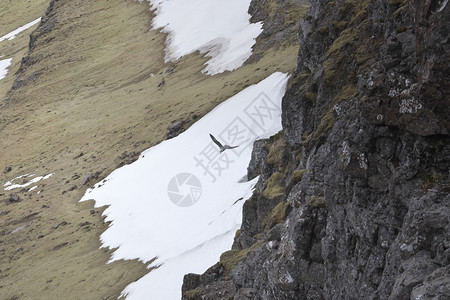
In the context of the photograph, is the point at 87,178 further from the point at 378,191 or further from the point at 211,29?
the point at 378,191

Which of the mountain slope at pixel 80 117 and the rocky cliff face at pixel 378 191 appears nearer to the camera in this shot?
the rocky cliff face at pixel 378 191

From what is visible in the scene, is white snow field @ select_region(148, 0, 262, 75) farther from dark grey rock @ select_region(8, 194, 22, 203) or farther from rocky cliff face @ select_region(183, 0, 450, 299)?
rocky cliff face @ select_region(183, 0, 450, 299)

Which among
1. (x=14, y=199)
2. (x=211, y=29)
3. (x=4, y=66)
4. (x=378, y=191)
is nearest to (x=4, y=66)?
(x=4, y=66)

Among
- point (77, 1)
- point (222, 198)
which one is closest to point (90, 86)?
point (77, 1)

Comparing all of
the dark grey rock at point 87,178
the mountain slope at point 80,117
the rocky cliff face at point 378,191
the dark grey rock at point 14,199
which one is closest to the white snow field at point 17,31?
the mountain slope at point 80,117

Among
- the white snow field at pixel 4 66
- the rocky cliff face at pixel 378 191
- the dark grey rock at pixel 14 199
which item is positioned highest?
the white snow field at pixel 4 66

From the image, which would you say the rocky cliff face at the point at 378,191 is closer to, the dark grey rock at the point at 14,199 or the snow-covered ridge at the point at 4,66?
the dark grey rock at the point at 14,199
